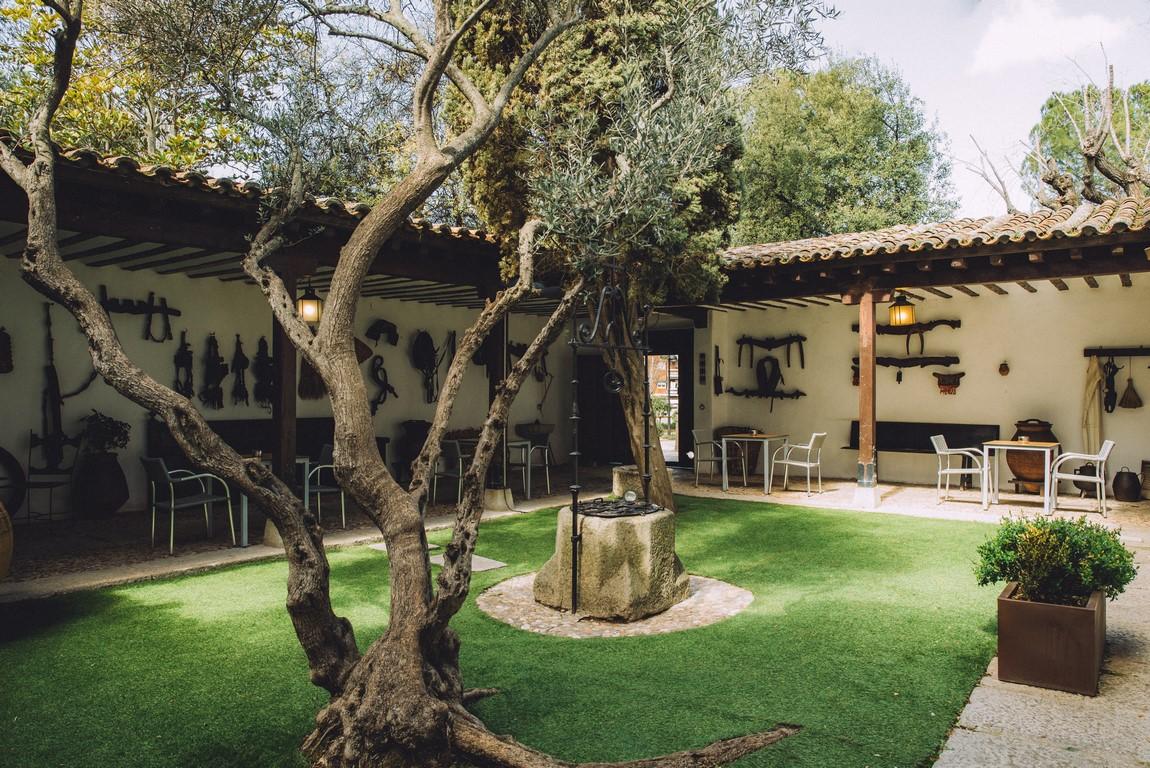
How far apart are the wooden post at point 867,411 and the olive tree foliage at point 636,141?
2271 mm

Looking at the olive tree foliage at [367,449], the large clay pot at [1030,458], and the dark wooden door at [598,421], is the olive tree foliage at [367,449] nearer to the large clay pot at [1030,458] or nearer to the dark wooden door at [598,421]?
the large clay pot at [1030,458]

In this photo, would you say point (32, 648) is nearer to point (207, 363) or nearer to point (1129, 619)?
point (207, 363)

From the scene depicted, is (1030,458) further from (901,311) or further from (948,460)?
(901,311)

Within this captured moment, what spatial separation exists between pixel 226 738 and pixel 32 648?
1.86 meters

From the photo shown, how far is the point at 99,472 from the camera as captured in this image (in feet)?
24.7

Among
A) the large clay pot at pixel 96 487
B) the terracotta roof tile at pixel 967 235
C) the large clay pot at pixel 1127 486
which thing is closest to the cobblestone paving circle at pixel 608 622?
the terracotta roof tile at pixel 967 235

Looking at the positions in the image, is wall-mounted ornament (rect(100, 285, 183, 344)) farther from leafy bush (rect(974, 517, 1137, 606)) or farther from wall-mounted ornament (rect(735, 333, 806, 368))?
leafy bush (rect(974, 517, 1137, 606))

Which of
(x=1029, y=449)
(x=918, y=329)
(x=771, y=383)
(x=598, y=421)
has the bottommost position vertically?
(x=1029, y=449)

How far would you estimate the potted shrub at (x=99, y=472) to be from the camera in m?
7.47

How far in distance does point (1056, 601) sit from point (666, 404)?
17.4 meters

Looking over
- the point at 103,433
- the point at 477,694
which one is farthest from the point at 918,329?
the point at 103,433

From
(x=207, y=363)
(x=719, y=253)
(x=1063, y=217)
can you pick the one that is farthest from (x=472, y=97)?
(x=1063, y=217)

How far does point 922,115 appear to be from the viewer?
19891 millimetres

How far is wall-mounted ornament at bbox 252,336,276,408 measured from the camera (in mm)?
9172
